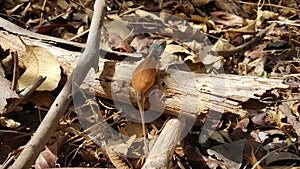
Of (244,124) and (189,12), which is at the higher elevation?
(189,12)

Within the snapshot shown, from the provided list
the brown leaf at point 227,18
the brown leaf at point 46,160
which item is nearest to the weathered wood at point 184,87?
the brown leaf at point 46,160

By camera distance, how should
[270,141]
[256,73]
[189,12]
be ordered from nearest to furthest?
[270,141] < [256,73] < [189,12]

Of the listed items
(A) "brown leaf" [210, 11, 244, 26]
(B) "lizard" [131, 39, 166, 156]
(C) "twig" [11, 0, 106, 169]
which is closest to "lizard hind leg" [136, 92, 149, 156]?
(B) "lizard" [131, 39, 166, 156]

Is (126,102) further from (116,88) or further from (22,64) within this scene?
(22,64)

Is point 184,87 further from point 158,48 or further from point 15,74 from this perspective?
point 15,74

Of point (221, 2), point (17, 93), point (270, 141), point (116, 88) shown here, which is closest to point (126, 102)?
Answer: point (116, 88)

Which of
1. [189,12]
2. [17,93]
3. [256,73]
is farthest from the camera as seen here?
[189,12]

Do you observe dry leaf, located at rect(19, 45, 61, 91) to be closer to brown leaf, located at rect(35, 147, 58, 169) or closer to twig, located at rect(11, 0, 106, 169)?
twig, located at rect(11, 0, 106, 169)
